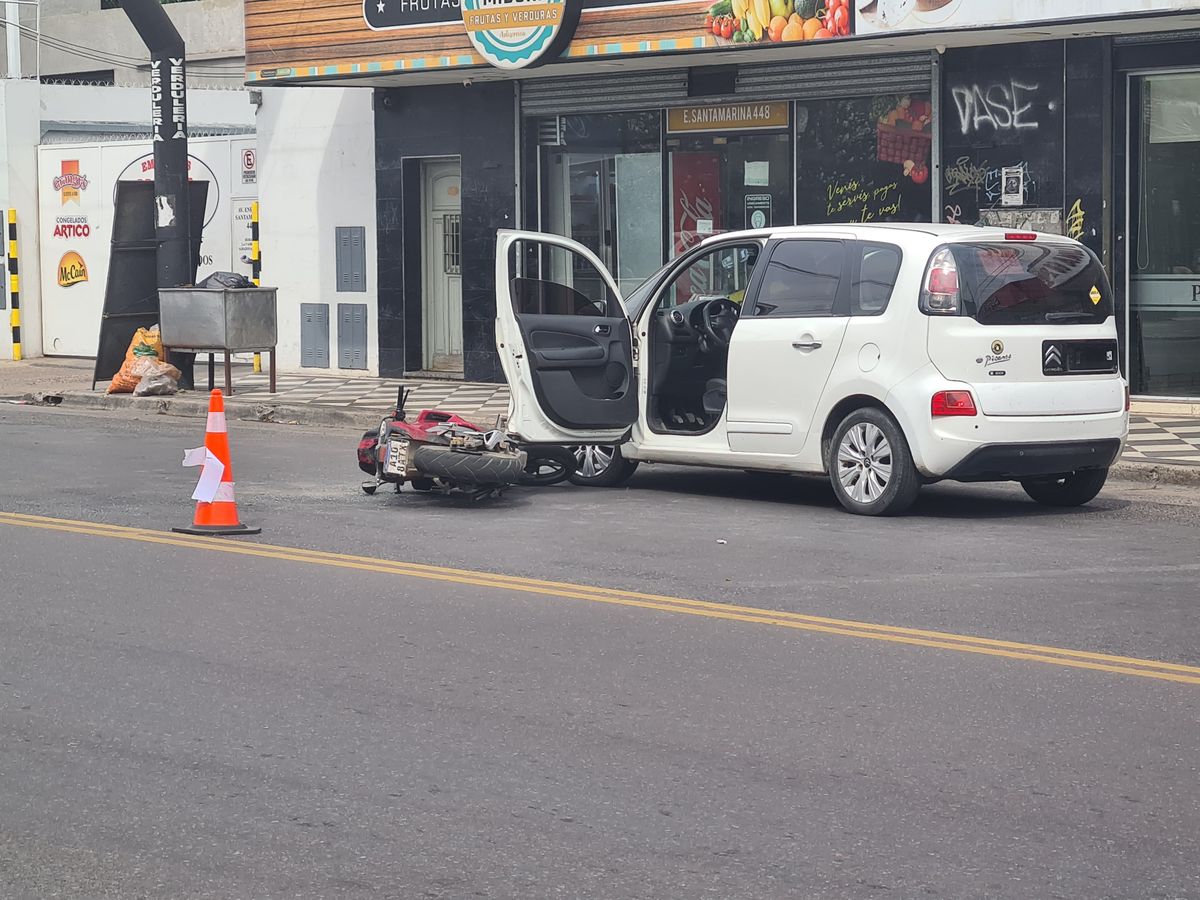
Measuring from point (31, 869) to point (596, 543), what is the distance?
5.42 meters

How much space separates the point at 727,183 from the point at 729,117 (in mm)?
667

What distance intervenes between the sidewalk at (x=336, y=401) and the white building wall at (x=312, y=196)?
3.09 feet

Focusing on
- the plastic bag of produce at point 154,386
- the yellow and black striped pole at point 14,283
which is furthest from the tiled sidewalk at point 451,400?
the yellow and black striped pole at point 14,283

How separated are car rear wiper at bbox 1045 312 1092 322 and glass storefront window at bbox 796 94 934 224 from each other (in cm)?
646

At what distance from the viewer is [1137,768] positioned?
5527mm

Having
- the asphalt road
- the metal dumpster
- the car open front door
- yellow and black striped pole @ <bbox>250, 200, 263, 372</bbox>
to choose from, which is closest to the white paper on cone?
the asphalt road

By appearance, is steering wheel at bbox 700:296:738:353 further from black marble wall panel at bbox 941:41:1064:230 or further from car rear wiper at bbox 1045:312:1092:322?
black marble wall panel at bbox 941:41:1064:230

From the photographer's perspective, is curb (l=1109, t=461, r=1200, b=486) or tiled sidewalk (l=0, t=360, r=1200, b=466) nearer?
curb (l=1109, t=461, r=1200, b=486)

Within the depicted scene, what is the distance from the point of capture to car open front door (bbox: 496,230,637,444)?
11.7 metres

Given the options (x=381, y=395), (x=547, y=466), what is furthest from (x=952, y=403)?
(x=381, y=395)

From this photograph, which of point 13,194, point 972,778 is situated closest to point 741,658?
point 972,778

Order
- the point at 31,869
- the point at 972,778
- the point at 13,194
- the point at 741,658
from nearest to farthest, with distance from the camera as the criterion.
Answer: the point at 31,869 < the point at 972,778 < the point at 741,658 < the point at 13,194

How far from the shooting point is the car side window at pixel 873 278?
10844 millimetres

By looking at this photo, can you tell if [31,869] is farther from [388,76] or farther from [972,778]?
[388,76]
